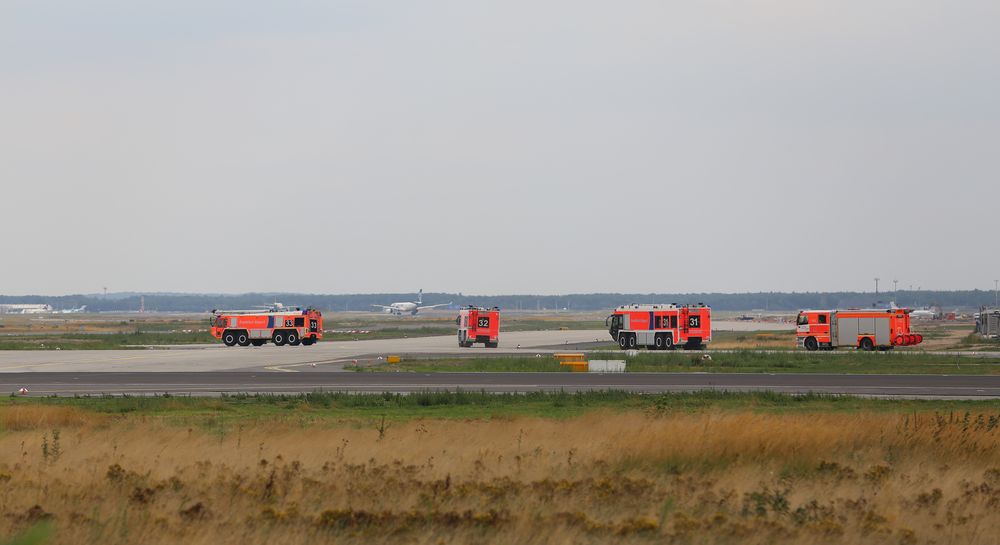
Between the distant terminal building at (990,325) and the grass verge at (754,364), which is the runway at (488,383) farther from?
the distant terminal building at (990,325)

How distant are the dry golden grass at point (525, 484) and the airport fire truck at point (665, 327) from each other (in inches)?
2162

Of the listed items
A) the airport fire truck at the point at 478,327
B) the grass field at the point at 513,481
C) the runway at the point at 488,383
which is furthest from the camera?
the airport fire truck at the point at 478,327

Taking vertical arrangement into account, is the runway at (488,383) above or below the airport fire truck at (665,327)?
below

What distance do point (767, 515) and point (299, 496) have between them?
636cm

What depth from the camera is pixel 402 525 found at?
1391cm

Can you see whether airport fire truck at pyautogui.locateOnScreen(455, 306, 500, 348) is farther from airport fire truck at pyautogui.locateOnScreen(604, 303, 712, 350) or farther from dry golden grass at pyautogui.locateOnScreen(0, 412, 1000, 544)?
dry golden grass at pyautogui.locateOnScreen(0, 412, 1000, 544)

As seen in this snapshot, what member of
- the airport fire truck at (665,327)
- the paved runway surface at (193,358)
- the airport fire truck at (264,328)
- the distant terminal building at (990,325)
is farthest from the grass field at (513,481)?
the distant terminal building at (990,325)

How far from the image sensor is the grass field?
13695 millimetres

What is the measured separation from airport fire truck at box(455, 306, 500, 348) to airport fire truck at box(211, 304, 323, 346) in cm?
1266

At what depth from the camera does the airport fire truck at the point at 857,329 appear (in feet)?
263

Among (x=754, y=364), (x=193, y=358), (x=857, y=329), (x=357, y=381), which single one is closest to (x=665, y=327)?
(x=857, y=329)

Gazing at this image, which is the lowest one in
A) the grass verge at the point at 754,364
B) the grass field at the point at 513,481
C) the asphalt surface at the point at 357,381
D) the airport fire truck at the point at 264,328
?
the asphalt surface at the point at 357,381

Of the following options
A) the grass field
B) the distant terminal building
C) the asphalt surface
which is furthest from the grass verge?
the distant terminal building

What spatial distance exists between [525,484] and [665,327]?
65132 mm
